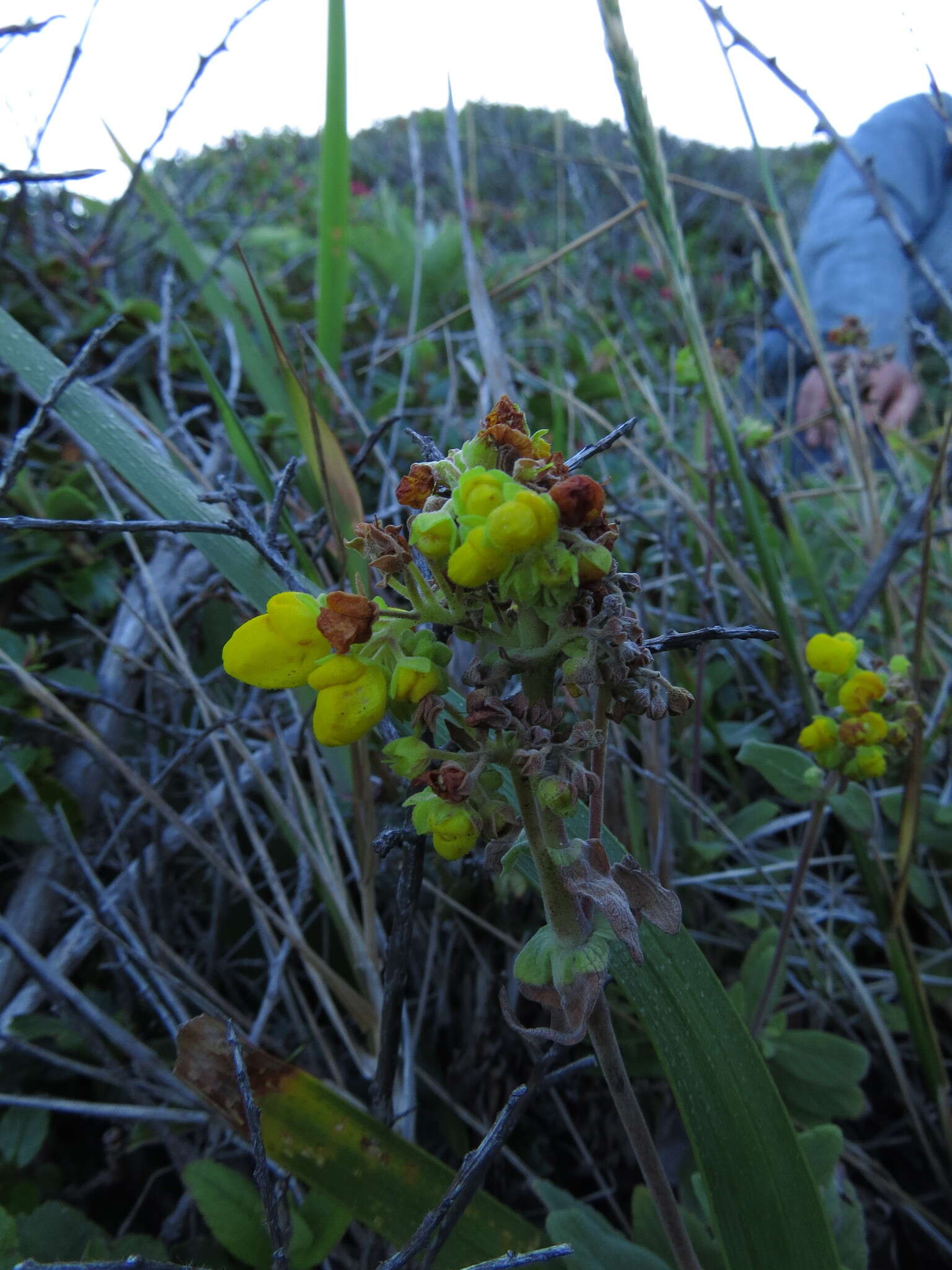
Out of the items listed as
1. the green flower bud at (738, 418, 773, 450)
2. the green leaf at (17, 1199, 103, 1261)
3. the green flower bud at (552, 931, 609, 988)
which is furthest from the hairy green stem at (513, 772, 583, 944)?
the green flower bud at (738, 418, 773, 450)

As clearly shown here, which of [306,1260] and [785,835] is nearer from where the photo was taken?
[306,1260]

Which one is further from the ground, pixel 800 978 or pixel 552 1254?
pixel 552 1254

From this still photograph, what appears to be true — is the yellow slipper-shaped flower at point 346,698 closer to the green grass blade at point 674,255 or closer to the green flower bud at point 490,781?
the green flower bud at point 490,781

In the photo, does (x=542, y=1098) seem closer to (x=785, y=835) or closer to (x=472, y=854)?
(x=472, y=854)

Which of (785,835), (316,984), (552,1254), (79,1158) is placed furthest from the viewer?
(785,835)

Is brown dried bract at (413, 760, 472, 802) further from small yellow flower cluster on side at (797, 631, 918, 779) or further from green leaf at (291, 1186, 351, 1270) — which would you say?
small yellow flower cluster on side at (797, 631, 918, 779)

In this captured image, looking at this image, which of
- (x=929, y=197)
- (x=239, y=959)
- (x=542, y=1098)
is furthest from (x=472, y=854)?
(x=929, y=197)

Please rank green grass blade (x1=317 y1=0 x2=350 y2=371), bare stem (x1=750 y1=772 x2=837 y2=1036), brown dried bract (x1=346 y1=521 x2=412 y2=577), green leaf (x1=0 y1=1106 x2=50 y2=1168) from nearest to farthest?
1. brown dried bract (x1=346 y1=521 x2=412 y2=577)
2. green leaf (x1=0 y1=1106 x2=50 y2=1168)
3. bare stem (x1=750 y1=772 x2=837 y2=1036)
4. green grass blade (x1=317 y1=0 x2=350 y2=371)
